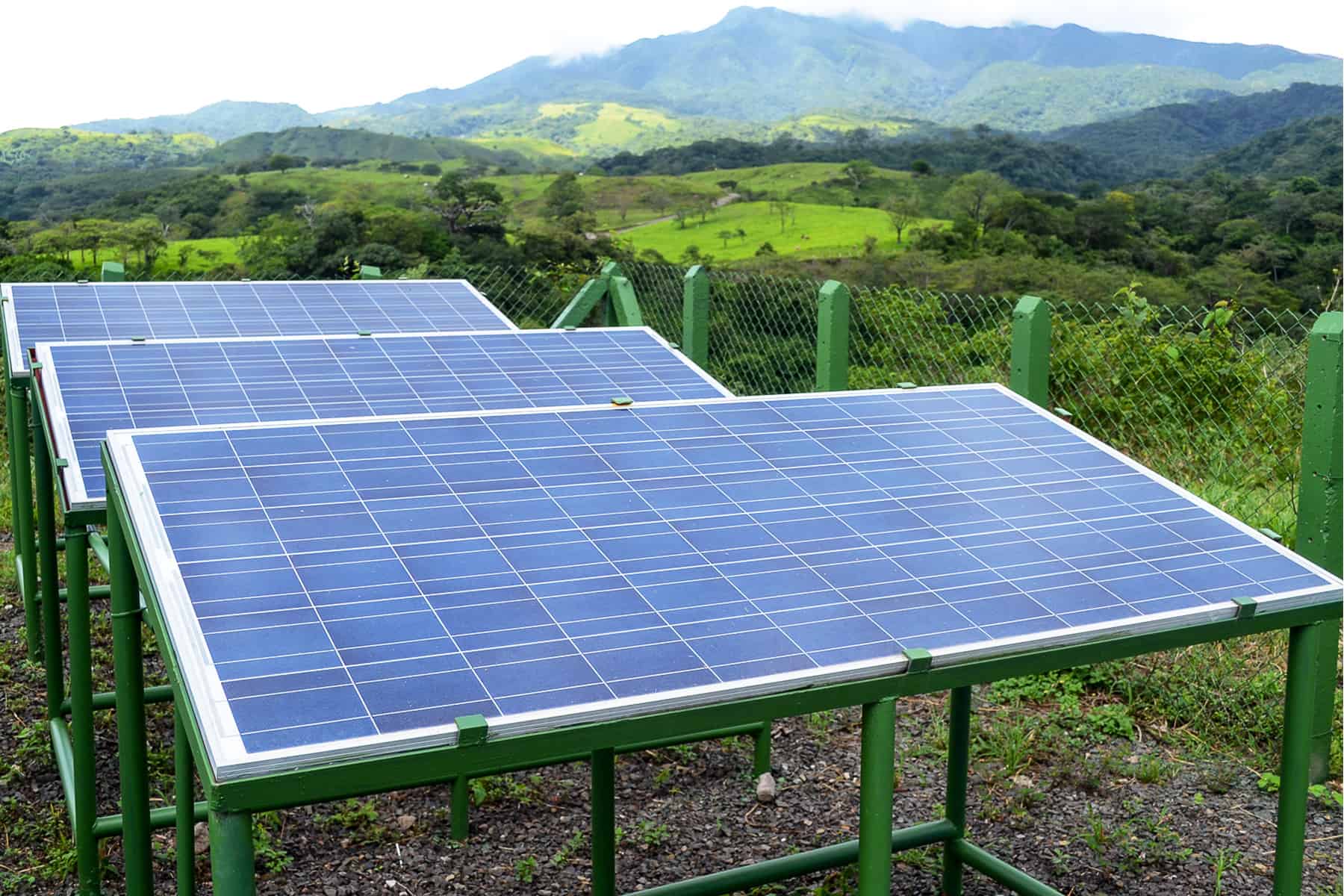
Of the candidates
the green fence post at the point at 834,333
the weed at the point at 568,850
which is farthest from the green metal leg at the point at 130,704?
the green fence post at the point at 834,333

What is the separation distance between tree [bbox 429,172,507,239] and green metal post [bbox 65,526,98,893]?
29528 millimetres

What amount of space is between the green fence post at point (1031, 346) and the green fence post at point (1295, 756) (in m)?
2.57

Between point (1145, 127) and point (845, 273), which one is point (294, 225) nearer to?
point (845, 273)

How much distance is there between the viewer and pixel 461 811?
14.3 ft

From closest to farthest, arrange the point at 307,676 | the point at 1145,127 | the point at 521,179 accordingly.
A: the point at 307,676
the point at 521,179
the point at 1145,127

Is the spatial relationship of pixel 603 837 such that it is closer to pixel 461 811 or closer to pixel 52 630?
pixel 461 811

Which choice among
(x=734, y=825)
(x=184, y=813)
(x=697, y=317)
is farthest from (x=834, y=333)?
(x=184, y=813)

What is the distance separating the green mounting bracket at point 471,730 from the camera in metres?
1.81

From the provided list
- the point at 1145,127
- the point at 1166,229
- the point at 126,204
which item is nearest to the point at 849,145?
the point at 1145,127

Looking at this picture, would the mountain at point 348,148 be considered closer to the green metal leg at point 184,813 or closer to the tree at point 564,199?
the tree at point 564,199

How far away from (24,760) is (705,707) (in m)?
4.07

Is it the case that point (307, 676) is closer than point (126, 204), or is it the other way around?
point (307, 676)

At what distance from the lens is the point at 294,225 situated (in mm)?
37062

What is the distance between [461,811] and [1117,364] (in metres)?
4.20
